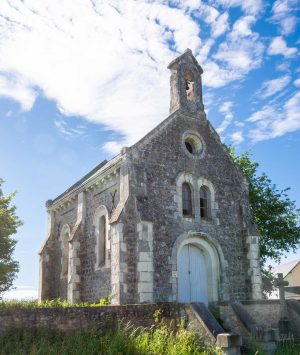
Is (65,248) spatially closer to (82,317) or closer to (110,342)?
(82,317)

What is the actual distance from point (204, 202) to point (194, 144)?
2.94 meters

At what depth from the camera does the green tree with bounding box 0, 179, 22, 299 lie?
86.4 ft

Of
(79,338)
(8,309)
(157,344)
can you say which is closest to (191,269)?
(157,344)

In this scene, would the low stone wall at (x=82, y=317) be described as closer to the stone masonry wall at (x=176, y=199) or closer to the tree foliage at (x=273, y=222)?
the stone masonry wall at (x=176, y=199)

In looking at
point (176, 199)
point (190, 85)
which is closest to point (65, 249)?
point (176, 199)

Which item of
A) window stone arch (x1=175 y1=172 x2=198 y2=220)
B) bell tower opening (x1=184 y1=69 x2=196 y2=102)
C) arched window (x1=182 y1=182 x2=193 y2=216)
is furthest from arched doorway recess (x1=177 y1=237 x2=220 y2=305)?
bell tower opening (x1=184 y1=69 x2=196 y2=102)

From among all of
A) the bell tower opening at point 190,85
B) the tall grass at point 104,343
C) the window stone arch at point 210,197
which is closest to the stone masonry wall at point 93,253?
the window stone arch at point 210,197

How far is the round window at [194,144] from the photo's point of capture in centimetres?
2086

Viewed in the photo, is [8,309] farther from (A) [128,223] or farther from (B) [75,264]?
(B) [75,264]

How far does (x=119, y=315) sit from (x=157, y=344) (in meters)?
1.73

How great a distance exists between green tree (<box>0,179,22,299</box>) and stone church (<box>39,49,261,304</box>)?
4.92 metres

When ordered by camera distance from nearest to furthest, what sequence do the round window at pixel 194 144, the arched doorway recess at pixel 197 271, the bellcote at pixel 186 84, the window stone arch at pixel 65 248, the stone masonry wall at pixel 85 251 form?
the arched doorway recess at pixel 197 271 < the stone masonry wall at pixel 85 251 < the round window at pixel 194 144 < the bellcote at pixel 186 84 < the window stone arch at pixel 65 248

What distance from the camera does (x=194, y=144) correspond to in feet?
69.2

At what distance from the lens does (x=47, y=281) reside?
24.1 metres
